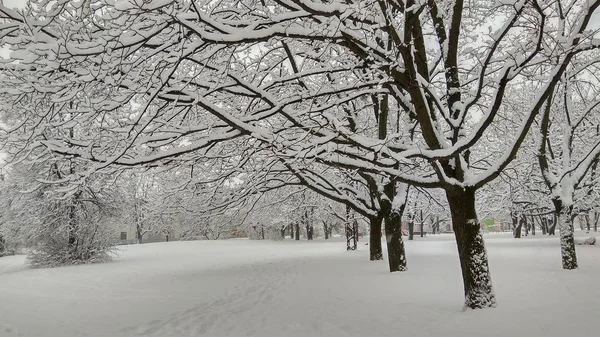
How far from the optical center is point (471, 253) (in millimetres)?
6320

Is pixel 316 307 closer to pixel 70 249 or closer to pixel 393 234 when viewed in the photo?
pixel 393 234

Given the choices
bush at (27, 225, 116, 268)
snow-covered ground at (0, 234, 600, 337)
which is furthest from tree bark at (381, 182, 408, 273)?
bush at (27, 225, 116, 268)

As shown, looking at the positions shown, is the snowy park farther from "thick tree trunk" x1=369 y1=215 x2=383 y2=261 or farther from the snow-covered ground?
"thick tree trunk" x1=369 y1=215 x2=383 y2=261

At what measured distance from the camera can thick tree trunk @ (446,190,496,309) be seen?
20.3ft

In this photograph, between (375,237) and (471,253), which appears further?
(375,237)

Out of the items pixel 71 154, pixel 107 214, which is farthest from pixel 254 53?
pixel 107 214

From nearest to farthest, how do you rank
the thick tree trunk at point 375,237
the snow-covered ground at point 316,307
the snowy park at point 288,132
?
the snowy park at point 288,132, the snow-covered ground at point 316,307, the thick tree trunk at point 375,237

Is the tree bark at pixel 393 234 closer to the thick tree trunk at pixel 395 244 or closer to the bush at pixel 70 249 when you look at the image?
the thick tree trunk at pixel 395 244

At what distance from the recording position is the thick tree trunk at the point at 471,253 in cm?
618

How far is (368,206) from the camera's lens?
14531 mm

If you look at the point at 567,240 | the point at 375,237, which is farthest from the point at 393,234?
the point at 567,240

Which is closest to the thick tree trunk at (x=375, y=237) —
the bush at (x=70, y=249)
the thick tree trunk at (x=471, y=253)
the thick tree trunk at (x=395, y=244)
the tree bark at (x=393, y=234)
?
the tree bark at (x=393, y=234)

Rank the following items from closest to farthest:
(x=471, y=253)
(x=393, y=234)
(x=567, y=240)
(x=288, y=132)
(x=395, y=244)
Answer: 1. (x=471, y=253)
2. (x=288, y=132)
3. (x=567, y=240)
4. (x=395, y=244)
5. (x=393, y=234)

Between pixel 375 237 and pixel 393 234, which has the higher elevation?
pixel 393 234
